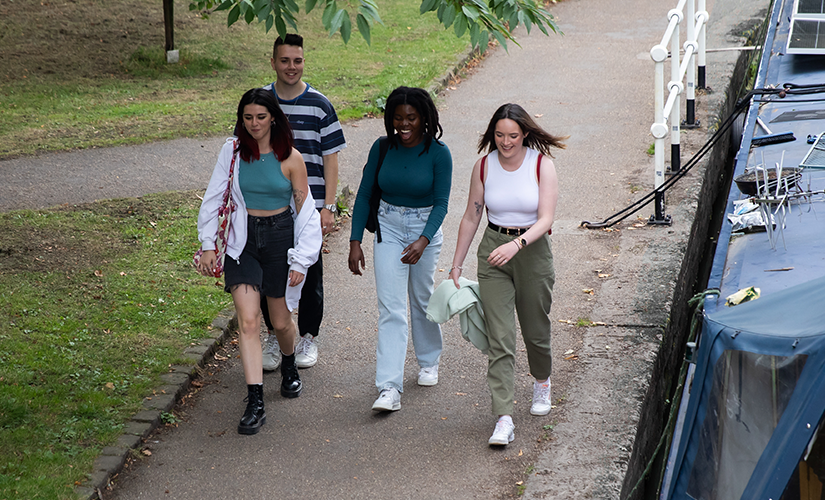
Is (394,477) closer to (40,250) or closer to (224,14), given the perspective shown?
(40,250)

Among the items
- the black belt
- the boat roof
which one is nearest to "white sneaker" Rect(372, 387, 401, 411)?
the black belt

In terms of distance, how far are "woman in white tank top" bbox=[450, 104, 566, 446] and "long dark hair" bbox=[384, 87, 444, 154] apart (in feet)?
1.09

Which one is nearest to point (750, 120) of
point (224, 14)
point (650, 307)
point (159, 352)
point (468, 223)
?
point (650, 307)

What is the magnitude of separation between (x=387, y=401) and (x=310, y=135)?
5.91 ft

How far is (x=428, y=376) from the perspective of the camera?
18.4 feet

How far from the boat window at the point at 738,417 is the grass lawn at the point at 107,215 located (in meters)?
3.31

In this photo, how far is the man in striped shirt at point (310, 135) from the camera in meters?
5.41

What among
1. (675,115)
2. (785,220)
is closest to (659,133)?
(675,115)

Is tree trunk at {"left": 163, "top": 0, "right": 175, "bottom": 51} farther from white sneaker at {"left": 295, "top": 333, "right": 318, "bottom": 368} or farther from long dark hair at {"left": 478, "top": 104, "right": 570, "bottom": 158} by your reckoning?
long dark hair at {"left": 478, "top": 104, "right": 570, "bottom": 158}

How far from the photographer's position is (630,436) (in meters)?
4.83

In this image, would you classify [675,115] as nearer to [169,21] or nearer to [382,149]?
[382,149]

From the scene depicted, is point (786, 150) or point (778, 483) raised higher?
point (786, 150)

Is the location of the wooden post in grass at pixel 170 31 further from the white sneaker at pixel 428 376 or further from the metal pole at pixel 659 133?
the white sneaker at pixel 428 376

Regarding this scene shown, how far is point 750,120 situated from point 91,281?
6.27 m
